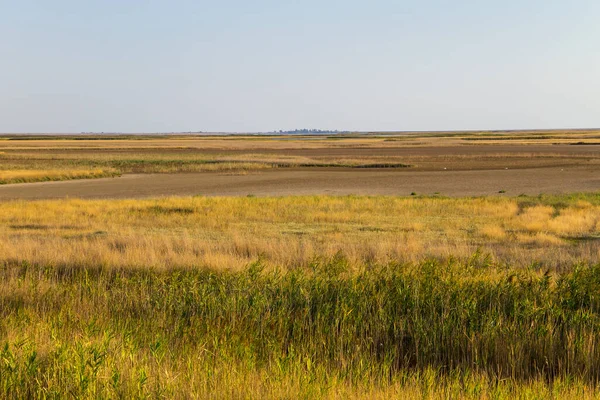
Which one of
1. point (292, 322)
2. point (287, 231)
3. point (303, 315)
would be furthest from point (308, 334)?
point (287, 231)

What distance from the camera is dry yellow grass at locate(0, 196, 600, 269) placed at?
14094 mm

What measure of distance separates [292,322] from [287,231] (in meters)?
12.4

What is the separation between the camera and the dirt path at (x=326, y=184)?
134 ft

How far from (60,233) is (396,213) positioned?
13.9 metres

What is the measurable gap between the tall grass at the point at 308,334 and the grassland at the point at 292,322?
30 millimetres

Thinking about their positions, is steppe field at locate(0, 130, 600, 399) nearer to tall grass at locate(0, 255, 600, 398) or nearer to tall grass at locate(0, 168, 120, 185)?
tall grass at locate(0, 255, 600, 398)

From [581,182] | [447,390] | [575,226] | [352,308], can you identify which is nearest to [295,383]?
[447,390]

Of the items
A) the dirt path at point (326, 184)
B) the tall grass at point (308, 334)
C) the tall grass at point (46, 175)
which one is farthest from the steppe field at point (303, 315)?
the tall grass at point (46, 175)

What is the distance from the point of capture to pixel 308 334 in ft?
27.5

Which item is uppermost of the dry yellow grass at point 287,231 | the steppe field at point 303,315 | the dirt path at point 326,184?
the steppe field at point 303,315

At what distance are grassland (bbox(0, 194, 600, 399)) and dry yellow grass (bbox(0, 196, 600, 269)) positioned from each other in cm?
16

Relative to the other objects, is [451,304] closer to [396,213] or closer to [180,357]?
[180,357]

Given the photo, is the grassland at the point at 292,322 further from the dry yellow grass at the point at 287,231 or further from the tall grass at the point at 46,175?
the tall grass at the point at 46,175

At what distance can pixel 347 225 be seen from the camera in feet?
74.8
